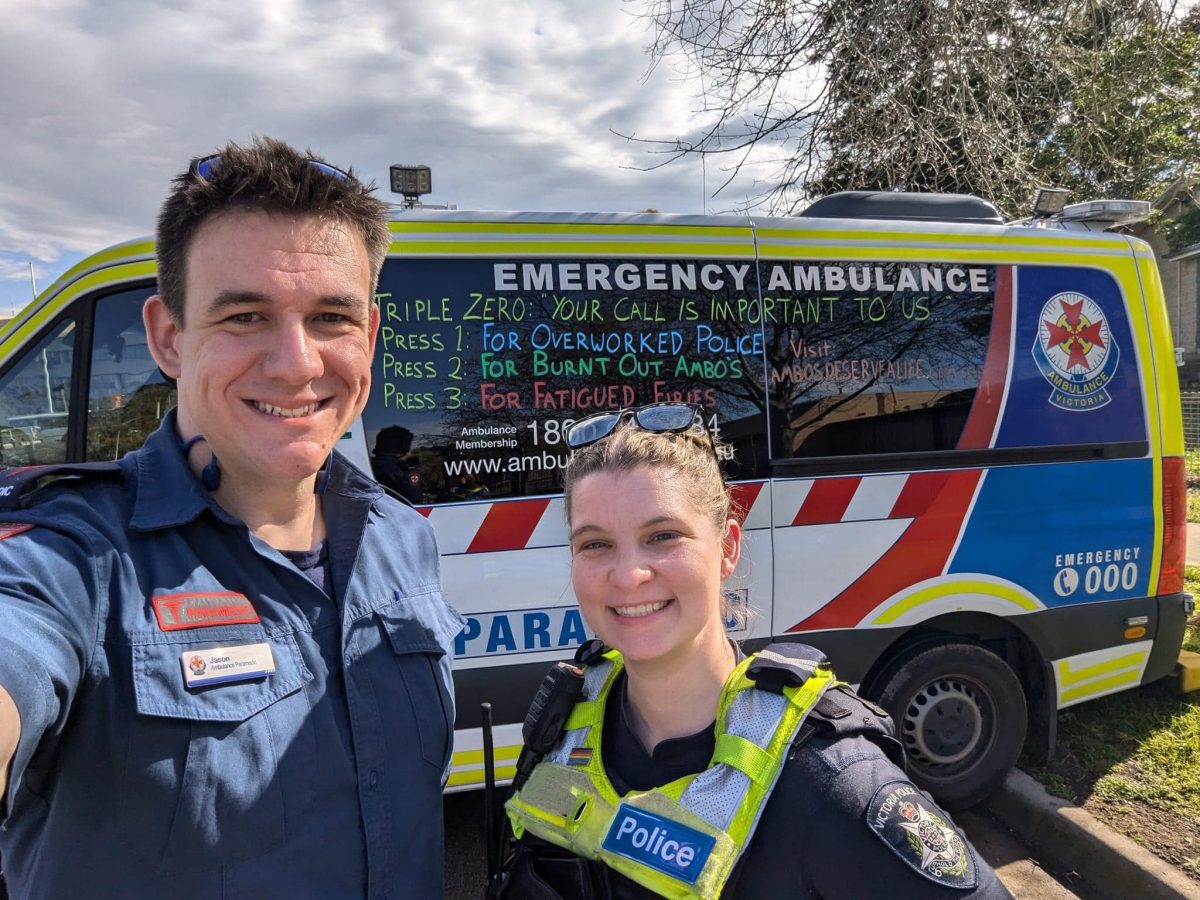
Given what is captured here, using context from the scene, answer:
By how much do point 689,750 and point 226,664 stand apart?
798mm

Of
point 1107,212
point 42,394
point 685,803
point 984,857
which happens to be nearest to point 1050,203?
point 1107,212

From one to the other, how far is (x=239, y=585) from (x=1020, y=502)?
3.18m

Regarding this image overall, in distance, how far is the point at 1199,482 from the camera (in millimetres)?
11477

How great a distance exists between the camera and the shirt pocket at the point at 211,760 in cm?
103

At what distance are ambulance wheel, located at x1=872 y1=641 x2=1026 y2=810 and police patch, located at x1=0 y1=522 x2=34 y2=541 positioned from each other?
3166 millimetres

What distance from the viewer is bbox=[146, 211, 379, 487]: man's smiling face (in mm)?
1194

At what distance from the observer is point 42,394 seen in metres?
2.71

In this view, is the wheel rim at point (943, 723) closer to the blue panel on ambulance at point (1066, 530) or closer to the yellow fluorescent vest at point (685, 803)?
the blue panel on ambulance at point (1066, 530)

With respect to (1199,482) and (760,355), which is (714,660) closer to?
(760,355)

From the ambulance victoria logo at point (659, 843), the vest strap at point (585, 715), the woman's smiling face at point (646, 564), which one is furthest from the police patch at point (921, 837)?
the vest strap at point (585, 715)

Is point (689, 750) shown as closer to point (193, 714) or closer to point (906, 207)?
point (193, 714)

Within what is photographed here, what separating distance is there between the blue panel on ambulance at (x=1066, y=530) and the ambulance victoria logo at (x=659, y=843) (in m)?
2.44

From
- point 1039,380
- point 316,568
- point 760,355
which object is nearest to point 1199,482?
point 1039,380

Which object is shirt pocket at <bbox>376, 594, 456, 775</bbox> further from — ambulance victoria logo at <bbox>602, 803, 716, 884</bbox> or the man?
the man
